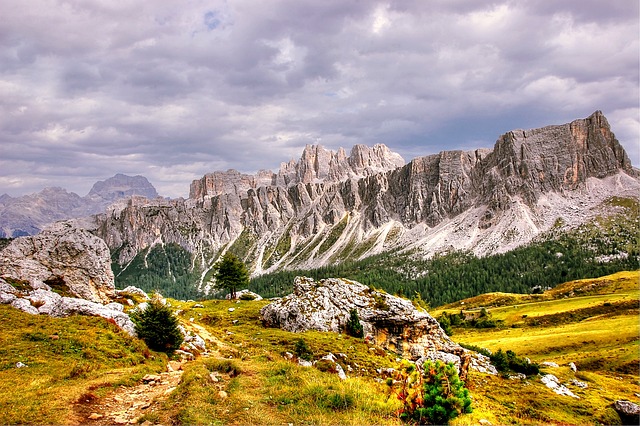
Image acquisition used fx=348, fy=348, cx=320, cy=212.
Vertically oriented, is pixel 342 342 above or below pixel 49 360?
below

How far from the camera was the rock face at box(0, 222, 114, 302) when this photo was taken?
41.7m

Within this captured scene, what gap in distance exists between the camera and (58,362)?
24.0 m

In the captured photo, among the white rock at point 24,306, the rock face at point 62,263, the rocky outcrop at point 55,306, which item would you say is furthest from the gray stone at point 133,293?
the white rock at point 24,306

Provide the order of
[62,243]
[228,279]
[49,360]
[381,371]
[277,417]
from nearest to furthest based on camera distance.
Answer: [277,417] < [49,360] < [381,371] < [62,243] < [228,279]

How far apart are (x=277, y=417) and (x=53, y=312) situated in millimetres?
30735

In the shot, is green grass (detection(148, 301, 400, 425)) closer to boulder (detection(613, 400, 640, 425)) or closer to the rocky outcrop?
the rocky outcrop

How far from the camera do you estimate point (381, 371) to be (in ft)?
109

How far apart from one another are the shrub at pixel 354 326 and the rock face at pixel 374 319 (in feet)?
2.92

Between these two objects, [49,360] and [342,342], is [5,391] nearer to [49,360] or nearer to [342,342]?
[49,360]

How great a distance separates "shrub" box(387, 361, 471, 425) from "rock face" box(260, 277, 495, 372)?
30.0 meters

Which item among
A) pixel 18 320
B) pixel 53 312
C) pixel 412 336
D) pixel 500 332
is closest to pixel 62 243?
pixel 53 312

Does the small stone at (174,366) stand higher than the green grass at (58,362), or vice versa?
the green grass at (58,362)

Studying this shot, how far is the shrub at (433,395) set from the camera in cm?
1501

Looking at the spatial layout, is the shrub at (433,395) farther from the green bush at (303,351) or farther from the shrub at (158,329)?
the shrub at (158,329)
